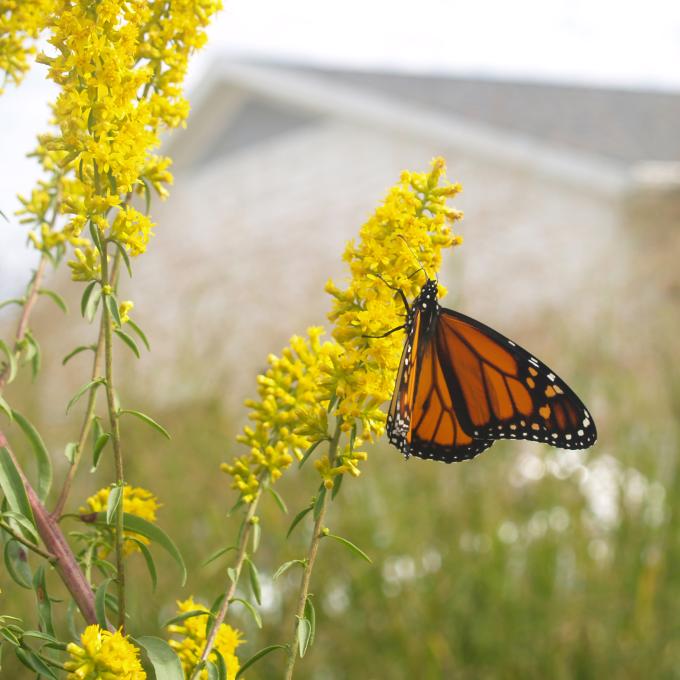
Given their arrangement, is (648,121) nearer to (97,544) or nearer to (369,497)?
(369,497)

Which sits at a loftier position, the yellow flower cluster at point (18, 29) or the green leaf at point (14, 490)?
the yellow flower cluster at point (18, 29)

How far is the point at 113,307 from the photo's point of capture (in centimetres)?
109

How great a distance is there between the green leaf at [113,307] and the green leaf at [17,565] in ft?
1.00

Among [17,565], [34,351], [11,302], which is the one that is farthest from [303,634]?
[11,302]

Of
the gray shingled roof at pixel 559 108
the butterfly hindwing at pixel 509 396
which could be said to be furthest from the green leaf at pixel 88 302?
the gray shingled roof at pixel 559 108

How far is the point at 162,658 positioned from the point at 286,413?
1.21 ft

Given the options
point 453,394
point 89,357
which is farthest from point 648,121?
point 453,394

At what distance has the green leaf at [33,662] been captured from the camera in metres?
1.01

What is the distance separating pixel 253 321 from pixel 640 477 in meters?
4.23

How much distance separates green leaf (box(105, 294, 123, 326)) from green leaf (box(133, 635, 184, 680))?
372 millimetres

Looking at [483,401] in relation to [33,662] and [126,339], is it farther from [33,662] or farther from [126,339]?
[33,662]

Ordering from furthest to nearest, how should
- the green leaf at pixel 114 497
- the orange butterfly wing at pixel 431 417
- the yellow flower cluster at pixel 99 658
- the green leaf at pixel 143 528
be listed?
the orange butterfly wing at pixel 431 417 → the green leaf at pixel 143 528 → the green leaf at pixel 114 497 → the yellow flower cluster at pixel 99 658

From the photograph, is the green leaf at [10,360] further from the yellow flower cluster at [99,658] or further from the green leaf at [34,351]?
the yellow flower cluster at [99,658]

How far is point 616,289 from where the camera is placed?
7.32 m
